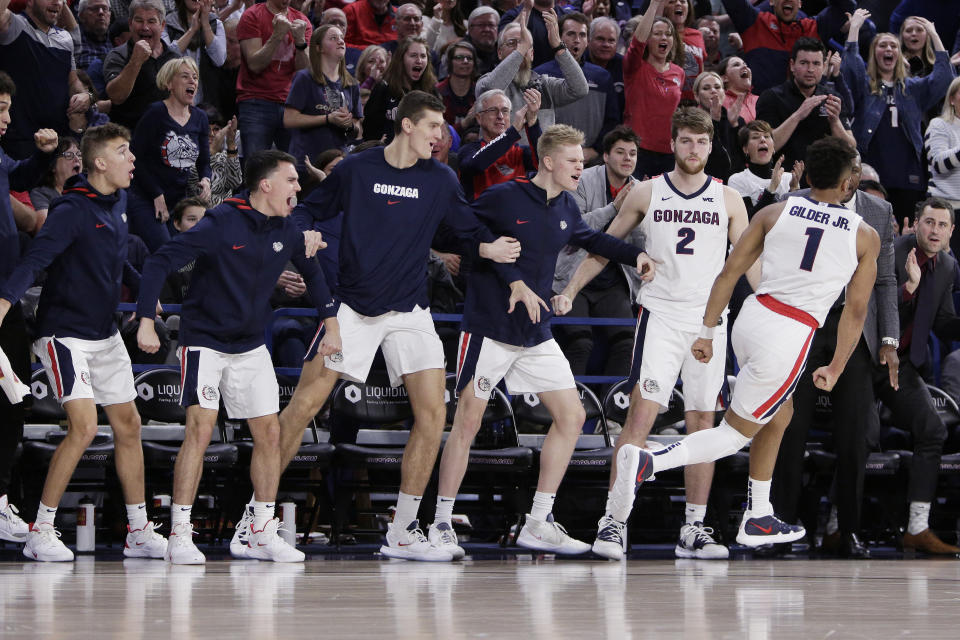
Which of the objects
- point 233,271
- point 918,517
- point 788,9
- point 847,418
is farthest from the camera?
point 788,9

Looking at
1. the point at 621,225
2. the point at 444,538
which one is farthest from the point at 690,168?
the point at 444,538

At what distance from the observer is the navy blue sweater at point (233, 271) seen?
7.33 metres

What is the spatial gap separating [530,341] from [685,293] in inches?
40.3

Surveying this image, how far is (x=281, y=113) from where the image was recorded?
11297mm

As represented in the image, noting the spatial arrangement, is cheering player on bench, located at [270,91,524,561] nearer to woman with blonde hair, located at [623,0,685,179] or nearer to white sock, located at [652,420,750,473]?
white sock, located at [652,420,750,473]

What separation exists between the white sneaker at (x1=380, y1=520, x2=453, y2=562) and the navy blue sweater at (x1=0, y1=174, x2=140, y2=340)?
2020mm

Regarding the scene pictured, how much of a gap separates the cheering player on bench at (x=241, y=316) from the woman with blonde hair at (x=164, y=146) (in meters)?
2.63

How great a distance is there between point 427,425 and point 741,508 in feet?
10.3

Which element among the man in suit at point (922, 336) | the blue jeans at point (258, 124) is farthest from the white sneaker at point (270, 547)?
the blue jeans at point (258, 124)

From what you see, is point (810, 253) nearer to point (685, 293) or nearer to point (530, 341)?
point (685, 293)

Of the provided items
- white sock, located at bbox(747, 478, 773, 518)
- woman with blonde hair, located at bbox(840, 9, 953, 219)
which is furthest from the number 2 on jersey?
woman with blonde hair, located at bbox(840, 9, 953, 219)

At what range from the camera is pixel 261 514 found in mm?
7312

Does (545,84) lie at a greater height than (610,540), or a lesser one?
greater

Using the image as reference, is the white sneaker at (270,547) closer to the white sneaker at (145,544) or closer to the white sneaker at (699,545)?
the white sneaker at (145,544)
